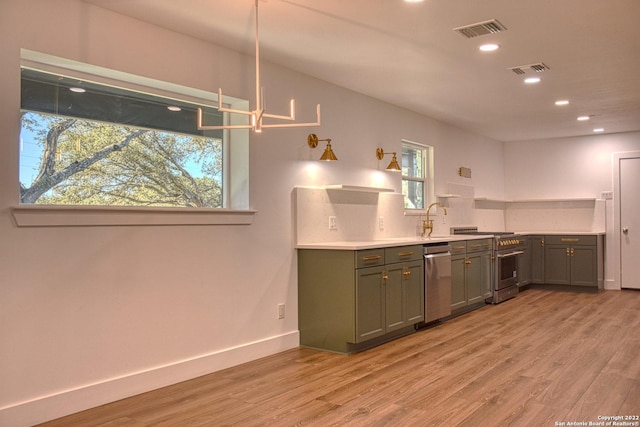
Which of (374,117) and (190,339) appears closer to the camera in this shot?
(190,339)

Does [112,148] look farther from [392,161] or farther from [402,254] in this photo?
[392,161]

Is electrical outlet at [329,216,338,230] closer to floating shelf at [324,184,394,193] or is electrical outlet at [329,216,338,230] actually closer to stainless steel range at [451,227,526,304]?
floating shelf at [324,184,394,193]

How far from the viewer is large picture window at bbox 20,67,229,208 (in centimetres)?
302

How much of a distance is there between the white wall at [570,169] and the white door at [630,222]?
4.7 inches

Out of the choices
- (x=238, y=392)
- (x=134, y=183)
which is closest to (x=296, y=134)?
(x=134, y=183)

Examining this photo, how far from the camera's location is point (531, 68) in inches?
175

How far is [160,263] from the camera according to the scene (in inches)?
136

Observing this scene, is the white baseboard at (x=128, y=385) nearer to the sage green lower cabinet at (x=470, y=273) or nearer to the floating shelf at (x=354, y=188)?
the floating shelf at (x=354, y=188)

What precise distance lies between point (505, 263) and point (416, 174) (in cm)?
174

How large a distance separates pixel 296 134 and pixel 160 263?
170cm

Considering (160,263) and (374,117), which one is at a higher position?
(374,117)

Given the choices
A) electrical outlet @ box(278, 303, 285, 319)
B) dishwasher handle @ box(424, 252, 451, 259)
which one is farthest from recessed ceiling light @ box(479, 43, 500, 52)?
electrical outlet @ box(278, 303, 285, 319)

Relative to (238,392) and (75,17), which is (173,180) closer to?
(75,17)

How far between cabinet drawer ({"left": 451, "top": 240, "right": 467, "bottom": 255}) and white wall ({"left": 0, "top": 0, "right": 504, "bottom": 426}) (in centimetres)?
160
